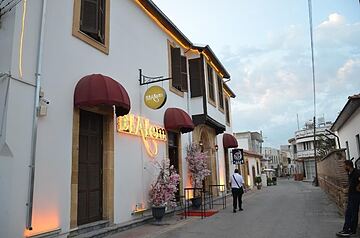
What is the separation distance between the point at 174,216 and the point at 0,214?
→ 6.63m

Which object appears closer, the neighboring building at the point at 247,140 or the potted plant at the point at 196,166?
the potted plant at the point at 196,166

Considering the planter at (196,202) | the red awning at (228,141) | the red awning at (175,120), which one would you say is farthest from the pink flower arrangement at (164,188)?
the red awning at (228,141)

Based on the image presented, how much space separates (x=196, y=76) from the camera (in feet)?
49.1

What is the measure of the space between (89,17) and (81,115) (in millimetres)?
2671

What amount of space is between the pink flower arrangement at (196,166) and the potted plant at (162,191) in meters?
3.23

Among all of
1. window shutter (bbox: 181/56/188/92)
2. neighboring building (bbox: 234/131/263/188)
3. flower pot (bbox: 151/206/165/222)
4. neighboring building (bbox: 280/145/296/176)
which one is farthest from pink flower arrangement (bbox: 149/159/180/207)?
Result: neighboring building (bbox: 280/145/296/176)

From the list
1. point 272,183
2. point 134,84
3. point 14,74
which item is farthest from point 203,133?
point 272,183

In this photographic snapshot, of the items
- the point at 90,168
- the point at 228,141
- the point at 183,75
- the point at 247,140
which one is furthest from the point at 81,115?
the point at 247,140

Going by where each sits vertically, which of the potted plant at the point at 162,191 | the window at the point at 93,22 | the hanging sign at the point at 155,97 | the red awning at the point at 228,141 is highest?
the window at the point at 93,22

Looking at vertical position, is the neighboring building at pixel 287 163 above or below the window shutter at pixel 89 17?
below

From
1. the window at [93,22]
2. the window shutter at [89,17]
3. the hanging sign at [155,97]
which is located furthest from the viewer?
the hanging sign at [155,97]

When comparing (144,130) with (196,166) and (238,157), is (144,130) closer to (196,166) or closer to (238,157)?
(196,166)

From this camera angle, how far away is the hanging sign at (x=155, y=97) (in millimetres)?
9578

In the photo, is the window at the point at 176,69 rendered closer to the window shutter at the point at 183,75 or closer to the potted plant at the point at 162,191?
the window shutter at the point at 183,75
